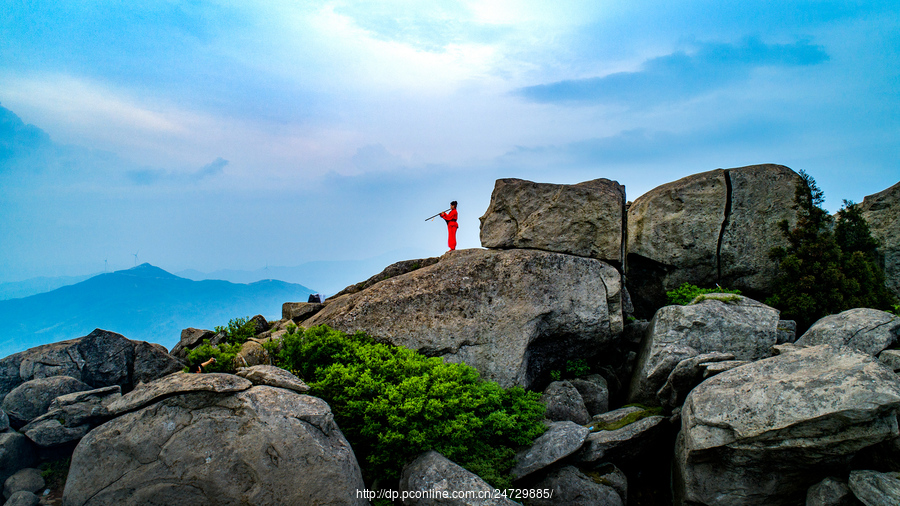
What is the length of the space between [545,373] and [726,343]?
17.5ft

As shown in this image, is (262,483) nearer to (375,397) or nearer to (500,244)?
(375,397)

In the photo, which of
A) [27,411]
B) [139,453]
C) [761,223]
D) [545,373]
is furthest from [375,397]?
[761,223]

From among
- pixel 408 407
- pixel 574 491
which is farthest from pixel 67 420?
A: pixel 574 491

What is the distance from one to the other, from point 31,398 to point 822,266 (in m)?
22.8

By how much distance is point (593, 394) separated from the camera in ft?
45.8

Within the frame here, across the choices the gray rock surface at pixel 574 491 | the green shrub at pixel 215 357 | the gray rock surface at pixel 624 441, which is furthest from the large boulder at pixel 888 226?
the green shrub at pixel 215 357

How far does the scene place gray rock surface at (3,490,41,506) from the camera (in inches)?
346

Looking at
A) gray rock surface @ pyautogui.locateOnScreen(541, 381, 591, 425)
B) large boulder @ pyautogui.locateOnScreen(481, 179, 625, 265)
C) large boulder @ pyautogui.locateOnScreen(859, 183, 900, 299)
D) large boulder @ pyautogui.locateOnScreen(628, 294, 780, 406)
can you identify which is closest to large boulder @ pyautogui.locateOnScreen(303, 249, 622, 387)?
large boulder @ pyautogui.locateOnScreen(481, 179, 625, 265)

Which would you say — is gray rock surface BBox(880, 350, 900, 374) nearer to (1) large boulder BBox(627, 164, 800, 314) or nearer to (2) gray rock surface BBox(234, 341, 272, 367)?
(1) large boulder BBox(627, 164, 800, 314)

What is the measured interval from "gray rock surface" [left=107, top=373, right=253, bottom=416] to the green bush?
2012 millimetres

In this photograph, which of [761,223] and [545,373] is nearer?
[545,373]

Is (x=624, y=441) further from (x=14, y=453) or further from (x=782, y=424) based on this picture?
(x=14, y=453)

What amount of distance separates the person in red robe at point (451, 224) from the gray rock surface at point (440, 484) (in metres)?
10.3

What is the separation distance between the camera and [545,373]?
15.0 metres
